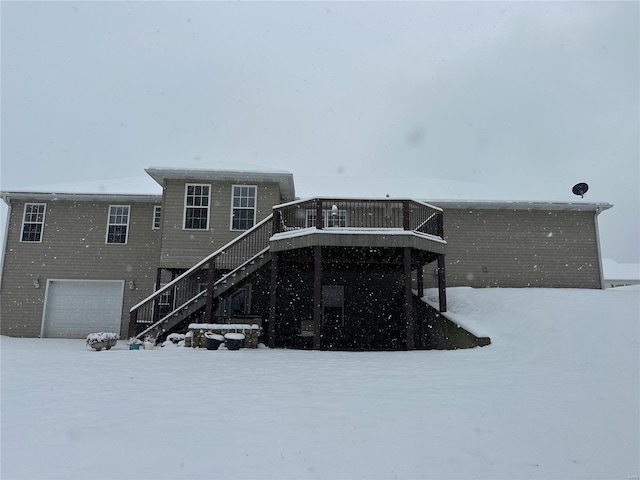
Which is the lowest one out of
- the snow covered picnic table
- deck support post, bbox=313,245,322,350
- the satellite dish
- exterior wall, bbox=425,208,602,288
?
the snow covered picnic table

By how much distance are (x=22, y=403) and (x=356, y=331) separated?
1149cm

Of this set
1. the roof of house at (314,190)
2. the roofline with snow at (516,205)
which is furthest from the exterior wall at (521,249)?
the roof of house at (314,190)

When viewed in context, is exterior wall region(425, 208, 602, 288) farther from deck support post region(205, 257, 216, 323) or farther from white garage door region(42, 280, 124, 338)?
white garage door region(42, 280, 124, 338)

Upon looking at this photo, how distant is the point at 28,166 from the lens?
130500 millimetres

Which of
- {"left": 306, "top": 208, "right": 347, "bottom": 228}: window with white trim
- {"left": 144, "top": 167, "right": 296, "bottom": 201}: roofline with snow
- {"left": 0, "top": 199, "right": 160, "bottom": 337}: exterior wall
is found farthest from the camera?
{"left": 0, "top": 199, "right": 160, "bottom": 337}: exterior wall

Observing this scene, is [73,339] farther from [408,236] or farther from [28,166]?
[28,166]

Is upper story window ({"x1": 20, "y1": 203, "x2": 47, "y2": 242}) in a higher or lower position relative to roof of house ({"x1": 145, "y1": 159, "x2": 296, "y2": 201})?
lower

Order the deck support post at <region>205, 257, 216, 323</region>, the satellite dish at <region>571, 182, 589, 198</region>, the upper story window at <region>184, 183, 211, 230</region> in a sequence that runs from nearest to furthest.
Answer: the deck support post at <region>205, 257, 216, 323</region> < the upper story window at <region>184, 183, 211, 230</region> < the satellite dish at <region>571, 182, 589, 198</region>

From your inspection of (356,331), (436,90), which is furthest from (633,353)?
(436,90)

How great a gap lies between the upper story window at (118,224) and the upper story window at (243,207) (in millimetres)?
4443

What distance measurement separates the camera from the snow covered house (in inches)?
589

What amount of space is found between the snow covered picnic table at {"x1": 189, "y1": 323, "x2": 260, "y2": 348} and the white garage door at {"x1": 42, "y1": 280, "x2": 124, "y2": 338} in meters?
7.03

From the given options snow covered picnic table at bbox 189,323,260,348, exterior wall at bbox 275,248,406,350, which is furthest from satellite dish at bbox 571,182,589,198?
snow covered picnic table at bbox 189,323,260,348

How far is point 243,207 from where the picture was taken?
15125 millimetres
